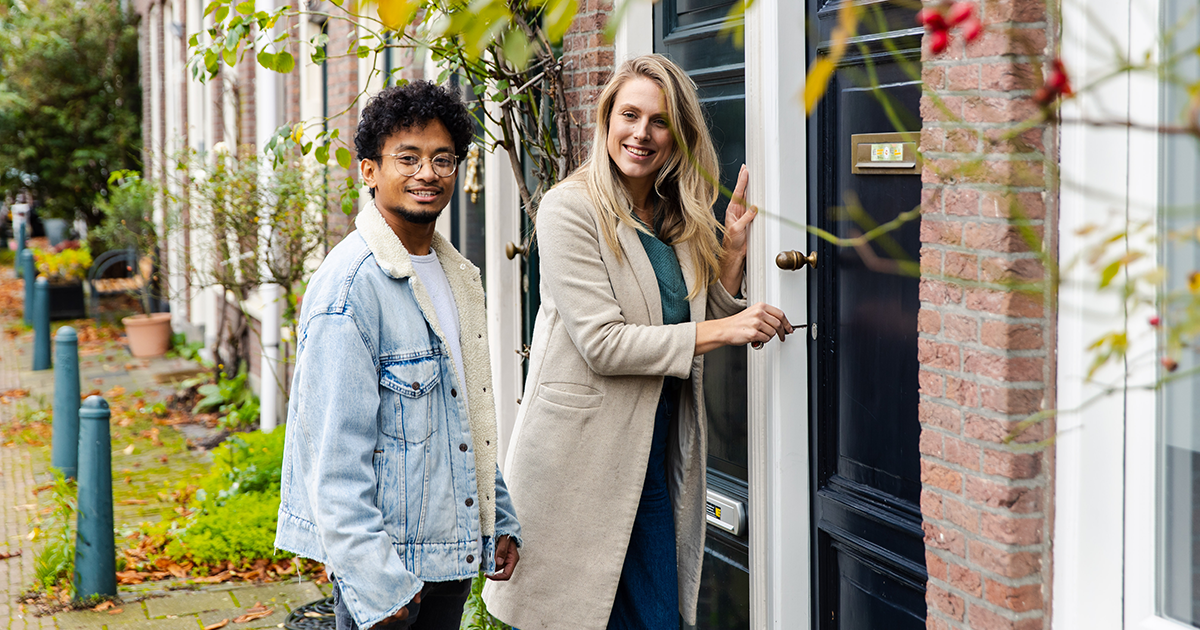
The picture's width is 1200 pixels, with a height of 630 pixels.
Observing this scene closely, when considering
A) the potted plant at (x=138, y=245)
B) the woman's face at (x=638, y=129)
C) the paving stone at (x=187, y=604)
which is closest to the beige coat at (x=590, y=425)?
the woman's face at (x=638, y=129)

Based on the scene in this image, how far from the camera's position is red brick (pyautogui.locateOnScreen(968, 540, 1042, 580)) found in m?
2.42

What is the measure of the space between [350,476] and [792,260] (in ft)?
5.04

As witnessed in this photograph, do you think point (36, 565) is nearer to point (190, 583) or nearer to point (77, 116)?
point (190, 583)

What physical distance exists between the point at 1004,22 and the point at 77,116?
17612 mm

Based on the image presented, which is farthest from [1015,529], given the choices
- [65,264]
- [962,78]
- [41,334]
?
[65,264]

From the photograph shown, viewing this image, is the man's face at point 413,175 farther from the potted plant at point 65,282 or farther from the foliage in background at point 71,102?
the foliage in background at point 71,102

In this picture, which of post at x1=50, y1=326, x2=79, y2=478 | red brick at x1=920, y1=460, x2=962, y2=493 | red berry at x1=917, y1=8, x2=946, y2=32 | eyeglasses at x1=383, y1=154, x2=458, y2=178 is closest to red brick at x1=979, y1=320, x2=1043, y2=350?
red brick at x1=920, y1=460, x2=962, y2=493

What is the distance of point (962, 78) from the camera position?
2455 millimetres

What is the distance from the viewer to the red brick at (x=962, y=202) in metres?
2.43

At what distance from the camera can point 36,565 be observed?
17.7 ft

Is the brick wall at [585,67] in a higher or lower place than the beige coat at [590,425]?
higher

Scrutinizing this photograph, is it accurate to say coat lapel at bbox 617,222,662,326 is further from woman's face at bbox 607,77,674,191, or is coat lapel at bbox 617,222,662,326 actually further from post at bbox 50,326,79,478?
post at bbox 50,326,79,478

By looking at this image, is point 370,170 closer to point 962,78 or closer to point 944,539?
point 962,78

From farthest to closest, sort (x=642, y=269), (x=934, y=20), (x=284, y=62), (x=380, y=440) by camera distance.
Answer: (x=284, y=62)
(x=642, y=269)
(x=380, y=440)
(x=934, y=20)
